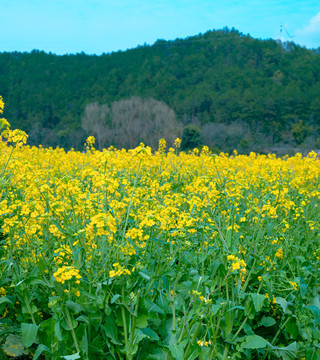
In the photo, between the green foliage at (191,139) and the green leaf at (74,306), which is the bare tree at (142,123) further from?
the green leaf at (74,306)

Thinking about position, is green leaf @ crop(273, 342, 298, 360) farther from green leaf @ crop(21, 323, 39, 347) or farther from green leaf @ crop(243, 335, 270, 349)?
green leaf @ crop(21, 323, 39, 347)

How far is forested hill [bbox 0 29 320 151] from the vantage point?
2179 inches

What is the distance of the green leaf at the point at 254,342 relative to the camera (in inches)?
106

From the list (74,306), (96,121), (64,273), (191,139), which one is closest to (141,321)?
(74,306)

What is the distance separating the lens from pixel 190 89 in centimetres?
6875

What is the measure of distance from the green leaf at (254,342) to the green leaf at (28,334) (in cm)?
142

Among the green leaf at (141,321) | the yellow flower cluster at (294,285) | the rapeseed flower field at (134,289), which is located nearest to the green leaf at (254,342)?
the rapeseed flower field at (134,289)

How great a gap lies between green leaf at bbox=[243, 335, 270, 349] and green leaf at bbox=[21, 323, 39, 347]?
1420 mm

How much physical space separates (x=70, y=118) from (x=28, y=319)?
218ft

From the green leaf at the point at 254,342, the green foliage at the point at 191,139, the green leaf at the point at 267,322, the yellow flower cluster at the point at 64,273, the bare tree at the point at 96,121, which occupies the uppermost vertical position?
the bare tree at the point at 96,121

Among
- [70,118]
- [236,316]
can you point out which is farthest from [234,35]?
[236,316]

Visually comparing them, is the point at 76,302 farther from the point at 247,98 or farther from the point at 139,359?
the point at 247,98

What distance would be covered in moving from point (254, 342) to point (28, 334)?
152cm

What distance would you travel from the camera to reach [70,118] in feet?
219
